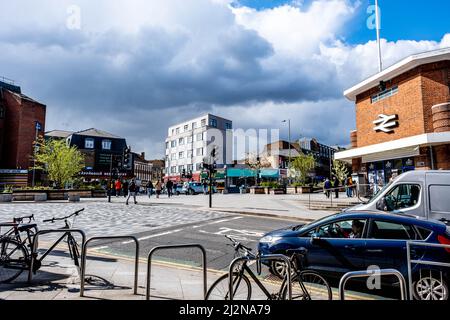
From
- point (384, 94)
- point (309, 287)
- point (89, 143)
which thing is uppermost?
point (89, 143)

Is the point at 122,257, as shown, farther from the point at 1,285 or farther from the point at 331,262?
the point at 331,262

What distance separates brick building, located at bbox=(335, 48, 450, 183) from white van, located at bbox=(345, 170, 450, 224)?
10.6m

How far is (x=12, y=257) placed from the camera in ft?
16.9

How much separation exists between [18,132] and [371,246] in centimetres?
5106

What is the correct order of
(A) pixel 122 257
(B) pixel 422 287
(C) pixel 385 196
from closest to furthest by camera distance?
(B) pixel 422 287
(A) pixel 122 257
(C) pixel 385 196

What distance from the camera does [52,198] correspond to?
2500 centimetres

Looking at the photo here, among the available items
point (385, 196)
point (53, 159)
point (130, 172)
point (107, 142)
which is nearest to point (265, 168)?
point (130, 172)

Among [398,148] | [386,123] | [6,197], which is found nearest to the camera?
[398,148]

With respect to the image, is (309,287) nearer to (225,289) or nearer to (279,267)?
(225,289)

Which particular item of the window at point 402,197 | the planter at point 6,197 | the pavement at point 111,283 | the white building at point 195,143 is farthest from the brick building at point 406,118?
the white building at point 195,143

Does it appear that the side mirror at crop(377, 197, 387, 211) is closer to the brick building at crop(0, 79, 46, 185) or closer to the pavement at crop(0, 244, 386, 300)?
the pavement at crop(0, 244, 386, 300)

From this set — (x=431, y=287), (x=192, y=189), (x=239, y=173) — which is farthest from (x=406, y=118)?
(x=239, y=173)
